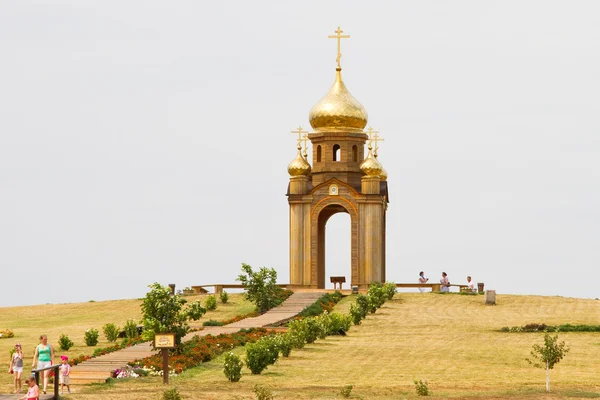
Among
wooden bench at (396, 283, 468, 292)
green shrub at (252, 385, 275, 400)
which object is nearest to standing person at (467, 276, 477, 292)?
wooden bench at (396, 283, 468, 292)

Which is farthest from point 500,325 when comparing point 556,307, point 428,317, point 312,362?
point 312,362

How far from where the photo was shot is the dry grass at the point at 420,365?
112 feet

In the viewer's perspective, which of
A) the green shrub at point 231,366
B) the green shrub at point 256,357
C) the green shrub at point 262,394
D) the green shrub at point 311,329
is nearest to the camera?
the green shrub at point 262,394

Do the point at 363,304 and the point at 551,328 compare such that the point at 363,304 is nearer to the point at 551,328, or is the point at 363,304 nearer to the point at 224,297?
the point at 551,328

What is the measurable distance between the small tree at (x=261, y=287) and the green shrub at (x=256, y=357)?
22.1 meters

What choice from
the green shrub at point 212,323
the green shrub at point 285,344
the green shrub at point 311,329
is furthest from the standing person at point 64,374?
the green shrub at point 212,323

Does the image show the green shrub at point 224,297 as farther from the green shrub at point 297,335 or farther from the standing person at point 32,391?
the standing person at point 32,391

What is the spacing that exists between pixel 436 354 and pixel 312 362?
15.9 ft

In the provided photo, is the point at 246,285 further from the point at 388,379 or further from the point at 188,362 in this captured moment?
the point at 388,379

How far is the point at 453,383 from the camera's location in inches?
1443

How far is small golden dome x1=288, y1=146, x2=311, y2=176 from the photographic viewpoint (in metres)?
71.2

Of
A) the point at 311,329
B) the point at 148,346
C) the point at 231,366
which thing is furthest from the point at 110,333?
the point at 231,366

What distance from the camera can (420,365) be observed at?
1629 inches

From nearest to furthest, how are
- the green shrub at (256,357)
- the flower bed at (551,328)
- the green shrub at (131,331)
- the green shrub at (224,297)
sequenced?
the green shrub at (256,357), the green shrub at (131,331), the flower bed at (551,328), the green shrub at (224,297)
